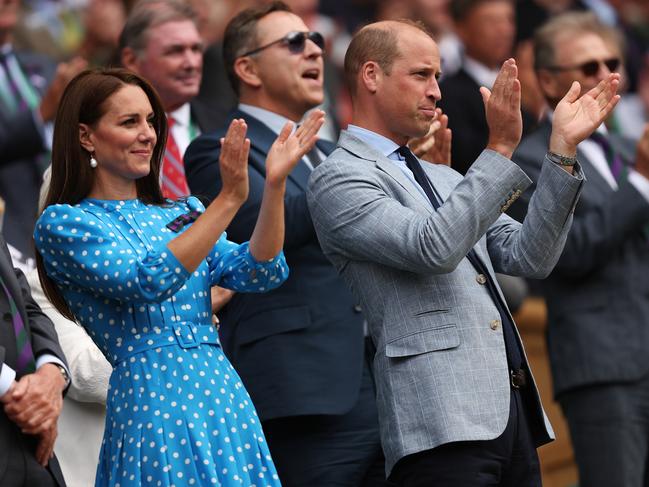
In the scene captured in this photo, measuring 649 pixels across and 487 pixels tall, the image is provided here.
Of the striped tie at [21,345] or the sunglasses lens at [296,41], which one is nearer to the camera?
the striped tie at [21,345]

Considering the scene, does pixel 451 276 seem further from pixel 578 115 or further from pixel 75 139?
pixel 75 139

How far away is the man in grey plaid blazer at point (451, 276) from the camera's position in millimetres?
3803

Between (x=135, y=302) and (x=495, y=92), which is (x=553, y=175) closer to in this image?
(x=495, y=92)

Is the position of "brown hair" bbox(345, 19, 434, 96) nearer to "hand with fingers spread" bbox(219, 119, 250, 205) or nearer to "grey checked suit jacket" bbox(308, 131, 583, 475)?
"grey checked suit jacket" bbox(308, 131, 583, 475)

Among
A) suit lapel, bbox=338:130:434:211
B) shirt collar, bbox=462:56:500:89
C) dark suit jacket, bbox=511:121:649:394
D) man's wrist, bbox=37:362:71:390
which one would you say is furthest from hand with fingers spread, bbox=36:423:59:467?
shirt collar, bbox=462:56:500:89

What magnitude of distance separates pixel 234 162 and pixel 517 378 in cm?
106

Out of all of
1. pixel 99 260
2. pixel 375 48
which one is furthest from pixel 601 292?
pixel 99 260

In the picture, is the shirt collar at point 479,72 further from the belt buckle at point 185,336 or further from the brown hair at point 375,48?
the belt buckle at point 185,336

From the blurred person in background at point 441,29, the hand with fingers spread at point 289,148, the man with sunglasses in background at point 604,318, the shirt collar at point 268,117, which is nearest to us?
the hand with fingers spread at point 289,148

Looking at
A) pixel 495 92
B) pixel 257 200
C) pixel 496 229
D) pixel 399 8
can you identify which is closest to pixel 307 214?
pixel 257 200

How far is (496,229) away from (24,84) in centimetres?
281

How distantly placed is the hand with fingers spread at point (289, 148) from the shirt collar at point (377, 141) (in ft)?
1.44

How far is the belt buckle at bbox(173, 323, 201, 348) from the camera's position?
374cm

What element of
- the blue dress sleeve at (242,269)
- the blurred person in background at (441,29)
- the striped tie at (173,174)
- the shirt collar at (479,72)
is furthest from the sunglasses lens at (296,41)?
the blurred person in background at (441,29)
